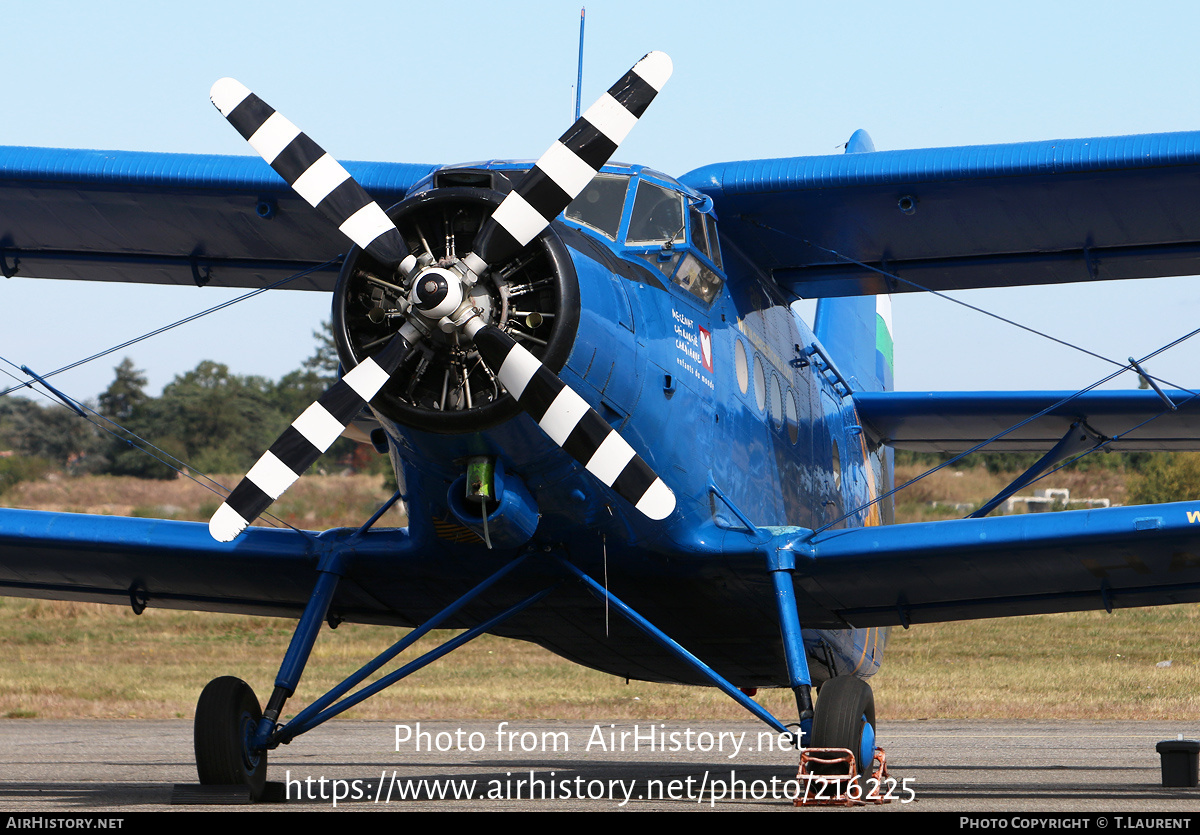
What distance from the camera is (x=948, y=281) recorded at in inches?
455

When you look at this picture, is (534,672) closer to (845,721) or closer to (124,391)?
(845,721)

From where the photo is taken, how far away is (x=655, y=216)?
8695 mm

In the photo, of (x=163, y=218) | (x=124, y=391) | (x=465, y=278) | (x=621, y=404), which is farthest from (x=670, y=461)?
(x=124, y=391)

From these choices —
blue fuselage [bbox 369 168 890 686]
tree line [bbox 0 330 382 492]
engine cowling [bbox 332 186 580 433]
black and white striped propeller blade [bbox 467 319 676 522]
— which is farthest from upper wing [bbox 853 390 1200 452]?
tree line [bbox 0 330 382 492]

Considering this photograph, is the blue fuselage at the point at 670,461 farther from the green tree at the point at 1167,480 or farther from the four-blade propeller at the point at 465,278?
the green tree at the point at 1167,480

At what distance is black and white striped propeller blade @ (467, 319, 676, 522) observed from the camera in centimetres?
690

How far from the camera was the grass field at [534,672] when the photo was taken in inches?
816

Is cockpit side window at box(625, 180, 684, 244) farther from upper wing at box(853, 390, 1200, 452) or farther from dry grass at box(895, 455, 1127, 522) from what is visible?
dry grass at box(895, 455, 1127, 522)

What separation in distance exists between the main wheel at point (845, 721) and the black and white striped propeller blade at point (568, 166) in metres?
2.99

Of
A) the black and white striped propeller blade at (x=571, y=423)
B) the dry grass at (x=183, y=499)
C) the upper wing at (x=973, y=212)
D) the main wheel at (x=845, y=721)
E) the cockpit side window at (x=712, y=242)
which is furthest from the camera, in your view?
the dry grass at (x=183, y=499)

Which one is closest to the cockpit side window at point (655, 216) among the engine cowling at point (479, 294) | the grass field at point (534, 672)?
the engine cowling at point (479, 294)

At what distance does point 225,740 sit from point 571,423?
114 inches

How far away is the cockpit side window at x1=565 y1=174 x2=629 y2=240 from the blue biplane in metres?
0.03
